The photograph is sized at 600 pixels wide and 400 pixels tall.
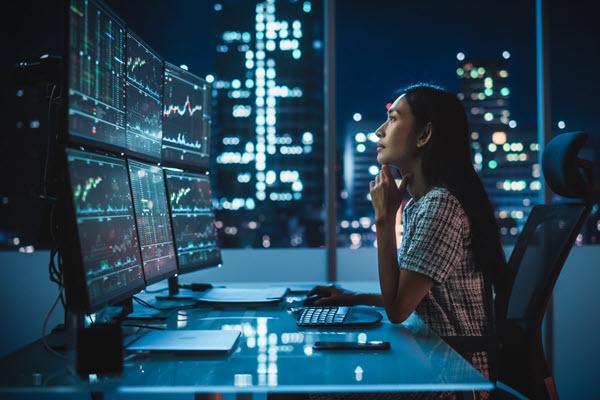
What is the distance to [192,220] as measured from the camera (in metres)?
1.78

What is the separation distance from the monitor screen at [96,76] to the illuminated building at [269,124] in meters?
1.77

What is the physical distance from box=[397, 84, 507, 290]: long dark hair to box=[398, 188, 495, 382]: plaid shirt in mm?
35

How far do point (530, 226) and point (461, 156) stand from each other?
0.44m

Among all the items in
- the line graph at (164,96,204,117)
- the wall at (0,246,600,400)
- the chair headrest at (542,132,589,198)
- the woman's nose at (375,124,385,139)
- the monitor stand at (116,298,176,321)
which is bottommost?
the wall at (0,246,600,400)

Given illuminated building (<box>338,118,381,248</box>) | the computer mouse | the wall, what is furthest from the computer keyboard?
illuminated building (<box>338,118,381,248</box>)

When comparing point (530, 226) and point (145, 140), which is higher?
point (145, 140)

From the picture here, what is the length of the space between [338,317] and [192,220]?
32.3 inches

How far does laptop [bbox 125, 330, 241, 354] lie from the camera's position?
3.13 feet

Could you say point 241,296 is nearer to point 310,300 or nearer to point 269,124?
point 310,300

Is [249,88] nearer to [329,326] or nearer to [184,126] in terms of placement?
[184,126]

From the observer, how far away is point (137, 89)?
1403 millimetres

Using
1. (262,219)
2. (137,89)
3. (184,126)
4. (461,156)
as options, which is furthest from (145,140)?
(262,219)

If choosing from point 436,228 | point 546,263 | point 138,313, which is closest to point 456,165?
point 436,228

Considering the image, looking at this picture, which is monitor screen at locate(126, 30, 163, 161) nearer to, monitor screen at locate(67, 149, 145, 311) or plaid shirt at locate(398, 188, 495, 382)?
monitor screen at locate(67, 149, 145, 311)
